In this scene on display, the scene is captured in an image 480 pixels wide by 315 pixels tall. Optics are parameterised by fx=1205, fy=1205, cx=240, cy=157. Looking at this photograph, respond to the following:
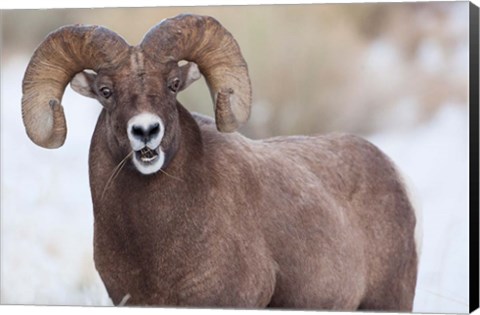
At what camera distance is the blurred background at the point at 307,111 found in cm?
838

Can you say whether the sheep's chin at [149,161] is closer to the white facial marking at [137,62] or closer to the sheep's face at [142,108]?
the sheep's face at [142,108]

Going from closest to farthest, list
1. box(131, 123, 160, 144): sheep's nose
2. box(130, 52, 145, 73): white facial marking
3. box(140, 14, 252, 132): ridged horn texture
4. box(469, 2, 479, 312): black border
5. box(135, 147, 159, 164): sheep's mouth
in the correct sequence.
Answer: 1. box(131, 123, 160, 144): sheep's nose
2. box(135, 147, 159, 164): sheep's mouth
3. box(130, 52, 145, 73): white facial marking
4. box(140, 14, 252, 132): ridged horn texture
5. box(469, 2, 479, 312): black border

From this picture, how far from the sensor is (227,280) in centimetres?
805

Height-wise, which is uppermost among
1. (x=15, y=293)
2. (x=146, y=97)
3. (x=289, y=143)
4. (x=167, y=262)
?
(x=146, y=97)

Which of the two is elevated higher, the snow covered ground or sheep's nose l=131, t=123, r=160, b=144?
sheep's nose l=131, t=123, r=160, b=144

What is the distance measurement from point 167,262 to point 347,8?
7.40 feet

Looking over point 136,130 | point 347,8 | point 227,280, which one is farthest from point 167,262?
point 347,8

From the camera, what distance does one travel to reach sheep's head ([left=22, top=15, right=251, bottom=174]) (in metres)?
7.80

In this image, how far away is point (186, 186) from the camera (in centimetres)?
805

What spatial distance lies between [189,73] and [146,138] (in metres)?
0.75

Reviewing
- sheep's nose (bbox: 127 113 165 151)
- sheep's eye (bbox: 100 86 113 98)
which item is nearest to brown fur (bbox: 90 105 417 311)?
sheep's eye (bbox: 100 86 113 98)

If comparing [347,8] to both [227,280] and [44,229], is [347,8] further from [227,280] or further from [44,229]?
[44,229]

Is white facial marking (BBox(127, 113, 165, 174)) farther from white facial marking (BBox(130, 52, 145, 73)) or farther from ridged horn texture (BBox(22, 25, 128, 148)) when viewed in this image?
ridged horn texture (BBox(22, 25, 128, 148))

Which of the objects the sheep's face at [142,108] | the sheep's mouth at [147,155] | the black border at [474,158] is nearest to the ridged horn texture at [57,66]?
the sheep's face at [142,108]
